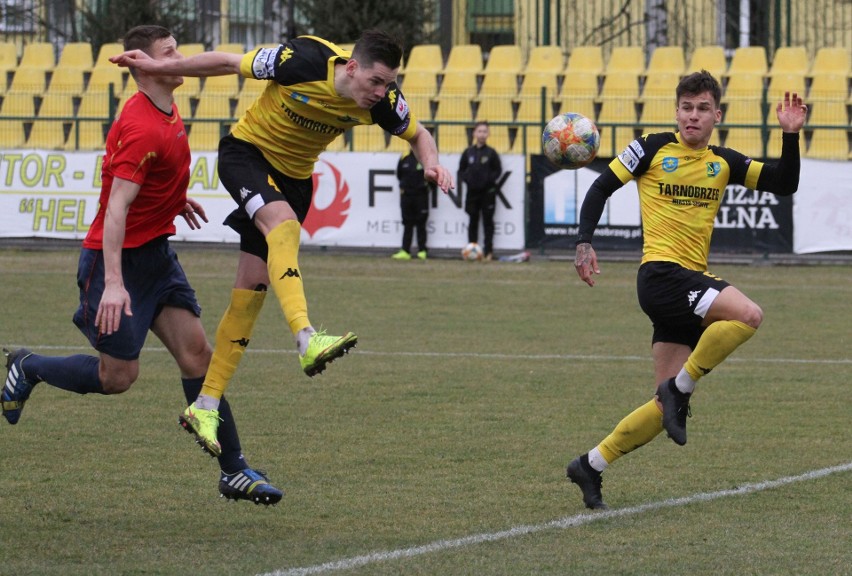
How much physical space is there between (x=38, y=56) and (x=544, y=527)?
2323 cm

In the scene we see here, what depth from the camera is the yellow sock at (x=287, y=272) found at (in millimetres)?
5902

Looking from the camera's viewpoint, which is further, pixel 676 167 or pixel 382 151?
pixel 382 151

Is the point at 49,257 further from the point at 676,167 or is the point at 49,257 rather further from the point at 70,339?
the point at 676,167

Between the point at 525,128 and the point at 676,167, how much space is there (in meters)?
15.0

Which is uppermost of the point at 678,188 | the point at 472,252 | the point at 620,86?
the point at 620,86

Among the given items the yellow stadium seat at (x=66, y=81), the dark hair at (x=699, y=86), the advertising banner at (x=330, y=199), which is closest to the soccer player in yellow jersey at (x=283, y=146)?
the dark hair at (x=699, y=86)

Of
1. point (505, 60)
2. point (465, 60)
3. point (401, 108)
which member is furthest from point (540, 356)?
point (465, 60)

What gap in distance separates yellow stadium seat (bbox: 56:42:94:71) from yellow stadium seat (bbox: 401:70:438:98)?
20.7 ft

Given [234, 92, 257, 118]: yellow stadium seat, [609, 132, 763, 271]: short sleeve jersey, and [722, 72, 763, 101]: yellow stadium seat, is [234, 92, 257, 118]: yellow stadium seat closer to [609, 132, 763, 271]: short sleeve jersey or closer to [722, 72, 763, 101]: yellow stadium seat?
[722, 72, 763, 101]: yellow stadium seat

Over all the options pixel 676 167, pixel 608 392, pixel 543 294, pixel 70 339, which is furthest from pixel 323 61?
pixel 543 294

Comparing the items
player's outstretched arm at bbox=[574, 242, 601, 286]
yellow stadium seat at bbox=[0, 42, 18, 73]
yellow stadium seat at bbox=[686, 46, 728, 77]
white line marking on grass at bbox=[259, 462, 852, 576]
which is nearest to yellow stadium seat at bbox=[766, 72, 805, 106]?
yellow stadium seat at bbox=[686, 46, 728, 77]

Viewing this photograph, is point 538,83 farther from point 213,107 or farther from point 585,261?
point 585,261

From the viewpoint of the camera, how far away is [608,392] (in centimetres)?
985

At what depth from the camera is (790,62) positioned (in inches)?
918
